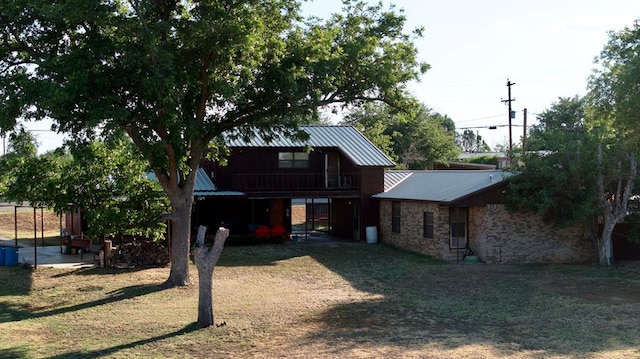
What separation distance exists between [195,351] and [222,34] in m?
8.29

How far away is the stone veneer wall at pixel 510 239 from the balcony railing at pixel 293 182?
773 cm

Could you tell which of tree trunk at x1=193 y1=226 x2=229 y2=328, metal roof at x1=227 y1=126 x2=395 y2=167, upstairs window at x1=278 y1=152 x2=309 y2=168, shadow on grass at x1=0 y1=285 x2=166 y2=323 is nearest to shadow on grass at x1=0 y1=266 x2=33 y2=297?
shadow on grass at x1=0 y1=285 x2=166 y2=323

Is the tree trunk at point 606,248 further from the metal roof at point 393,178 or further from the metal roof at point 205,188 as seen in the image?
the metal roof at point 205,188

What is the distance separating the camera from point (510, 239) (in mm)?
24344

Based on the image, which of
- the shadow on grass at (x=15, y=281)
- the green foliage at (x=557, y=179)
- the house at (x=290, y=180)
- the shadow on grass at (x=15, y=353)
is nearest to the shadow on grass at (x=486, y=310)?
the green foliage at (x=557, y=179)

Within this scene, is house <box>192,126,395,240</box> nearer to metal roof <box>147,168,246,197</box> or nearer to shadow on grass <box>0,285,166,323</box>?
metal roof <box>147,168,246,197</box>

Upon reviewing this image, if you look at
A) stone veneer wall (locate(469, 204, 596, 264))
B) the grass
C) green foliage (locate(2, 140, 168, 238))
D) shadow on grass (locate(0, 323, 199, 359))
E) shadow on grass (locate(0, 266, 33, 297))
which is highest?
green foliage (locate(2, 140, 168, 238))

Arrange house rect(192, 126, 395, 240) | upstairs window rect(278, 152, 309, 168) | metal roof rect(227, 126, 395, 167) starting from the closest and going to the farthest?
house rect(192, 126, 395, 240)
metal roof rect(227, 126, 395, 167)
upstairs window rect(278, 152, 309, 168)

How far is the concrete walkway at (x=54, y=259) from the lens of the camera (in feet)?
78.7

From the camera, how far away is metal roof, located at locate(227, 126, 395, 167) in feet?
106

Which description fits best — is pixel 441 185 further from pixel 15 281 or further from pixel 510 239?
pixel 15 281

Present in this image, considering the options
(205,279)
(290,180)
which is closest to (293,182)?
(290,180)

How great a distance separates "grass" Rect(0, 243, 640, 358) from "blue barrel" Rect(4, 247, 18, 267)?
146cm

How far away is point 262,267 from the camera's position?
24188 millimetres
